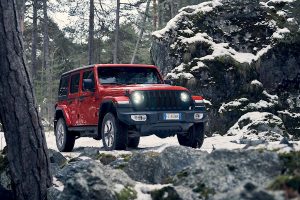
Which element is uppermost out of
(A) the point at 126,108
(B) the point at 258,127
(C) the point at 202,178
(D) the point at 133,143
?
(A) the point at 126,108

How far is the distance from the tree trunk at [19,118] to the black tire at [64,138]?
16.1 feet

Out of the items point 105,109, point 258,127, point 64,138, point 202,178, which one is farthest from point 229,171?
point 258,127

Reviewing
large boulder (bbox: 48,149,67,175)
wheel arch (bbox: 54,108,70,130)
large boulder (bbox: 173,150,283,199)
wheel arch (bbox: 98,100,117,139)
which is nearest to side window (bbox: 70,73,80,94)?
wheel arch (bbox: 54,108,70,130)

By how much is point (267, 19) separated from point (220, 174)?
12.2 metres

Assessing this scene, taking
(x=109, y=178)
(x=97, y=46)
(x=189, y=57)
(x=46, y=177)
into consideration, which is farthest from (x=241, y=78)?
(x=97, y=46)

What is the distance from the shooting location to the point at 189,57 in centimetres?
1575

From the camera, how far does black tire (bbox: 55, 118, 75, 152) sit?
12.2m

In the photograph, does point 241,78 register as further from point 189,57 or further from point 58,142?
point 58,142

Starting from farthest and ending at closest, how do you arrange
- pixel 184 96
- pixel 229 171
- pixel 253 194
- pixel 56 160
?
pixel 184 96 < pixel 56 160 < pixel 229 171 < pixel 253 194

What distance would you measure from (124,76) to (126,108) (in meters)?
1.68

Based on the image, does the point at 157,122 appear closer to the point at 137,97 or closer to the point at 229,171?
the point at 137,97

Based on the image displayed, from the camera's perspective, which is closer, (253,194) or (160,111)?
(253,194)

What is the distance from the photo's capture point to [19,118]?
705 centimetres

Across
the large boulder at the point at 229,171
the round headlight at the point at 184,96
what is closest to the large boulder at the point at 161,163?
the large boulder at the point at 229,171
